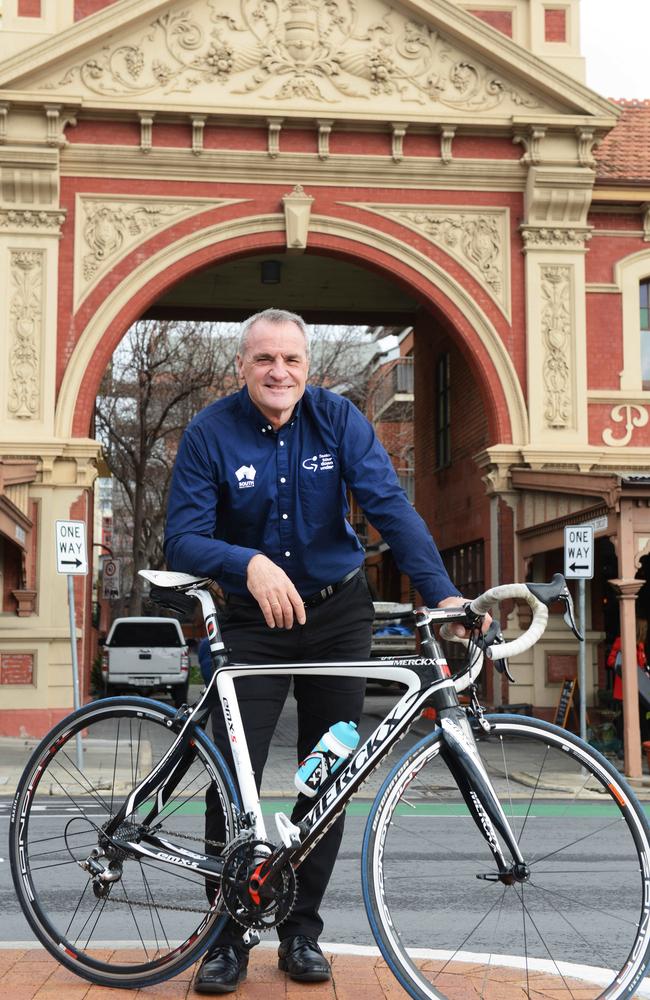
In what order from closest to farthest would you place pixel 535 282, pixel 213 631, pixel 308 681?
pixel 213 631 < pixel 308 681 < pixel 535 282

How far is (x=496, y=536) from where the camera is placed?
2006 centimetres

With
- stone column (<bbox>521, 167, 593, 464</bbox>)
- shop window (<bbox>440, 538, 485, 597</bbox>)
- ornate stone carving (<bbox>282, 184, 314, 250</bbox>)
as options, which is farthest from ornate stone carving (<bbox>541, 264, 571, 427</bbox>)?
ornate stone carving (<bbox>282, 184, 314, 250</bbox>)

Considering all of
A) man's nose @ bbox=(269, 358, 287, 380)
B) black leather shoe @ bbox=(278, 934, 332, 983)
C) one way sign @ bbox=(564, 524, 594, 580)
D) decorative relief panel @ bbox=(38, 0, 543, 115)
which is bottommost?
black leather shoe @ bbox=(278, 934, 332, 983)

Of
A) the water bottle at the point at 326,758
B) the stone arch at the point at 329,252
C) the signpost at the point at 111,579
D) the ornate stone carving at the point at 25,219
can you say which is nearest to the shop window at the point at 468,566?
the stone arch at the point at 329,252

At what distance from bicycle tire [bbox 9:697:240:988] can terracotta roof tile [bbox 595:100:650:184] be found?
18057 mm

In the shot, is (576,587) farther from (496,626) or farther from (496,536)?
(496,626)

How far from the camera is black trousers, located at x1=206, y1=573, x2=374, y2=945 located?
4227mm

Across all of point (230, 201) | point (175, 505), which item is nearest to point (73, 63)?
→ point (230, 201)

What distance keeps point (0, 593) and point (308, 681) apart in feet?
50.3

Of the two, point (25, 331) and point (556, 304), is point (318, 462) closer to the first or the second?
point (25, 331)

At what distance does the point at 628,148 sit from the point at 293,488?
19477mm

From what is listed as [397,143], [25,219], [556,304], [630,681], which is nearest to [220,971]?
[630,681]

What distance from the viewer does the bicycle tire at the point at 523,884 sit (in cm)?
349

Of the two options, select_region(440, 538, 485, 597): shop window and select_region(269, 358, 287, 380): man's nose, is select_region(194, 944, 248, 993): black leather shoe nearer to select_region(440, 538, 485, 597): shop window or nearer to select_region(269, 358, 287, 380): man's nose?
select_region(269, 358, 287, 380): man's nose
